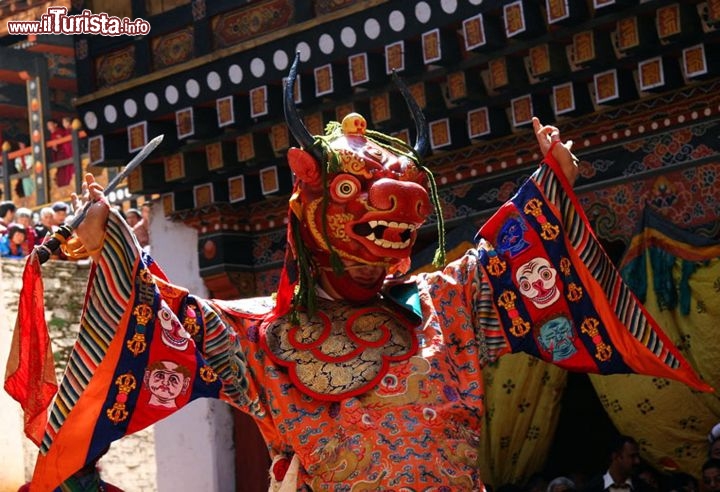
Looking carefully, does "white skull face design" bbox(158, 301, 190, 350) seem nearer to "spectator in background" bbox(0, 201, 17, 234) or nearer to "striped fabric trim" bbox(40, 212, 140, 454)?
"striped fabric trim" bbox(40, 212, 140, 454)

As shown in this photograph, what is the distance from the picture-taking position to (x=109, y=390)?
5.75m

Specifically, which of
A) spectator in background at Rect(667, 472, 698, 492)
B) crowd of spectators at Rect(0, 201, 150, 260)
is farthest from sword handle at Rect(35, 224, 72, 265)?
crowd of spectators at Rect(0, 201, 150, 260)

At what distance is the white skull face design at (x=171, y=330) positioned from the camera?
5.79 meters

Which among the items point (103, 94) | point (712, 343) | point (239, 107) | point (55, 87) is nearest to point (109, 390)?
point (712, 343)

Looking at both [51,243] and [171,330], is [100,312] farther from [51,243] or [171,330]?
[51,243]

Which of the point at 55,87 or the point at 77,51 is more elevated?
the point at 55,87

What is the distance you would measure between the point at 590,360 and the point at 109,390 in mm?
1695

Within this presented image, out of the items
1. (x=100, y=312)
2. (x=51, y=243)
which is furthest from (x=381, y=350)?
(x=51, y=243)

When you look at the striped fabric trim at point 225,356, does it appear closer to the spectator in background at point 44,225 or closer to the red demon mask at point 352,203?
the red demon mask at point 352,203

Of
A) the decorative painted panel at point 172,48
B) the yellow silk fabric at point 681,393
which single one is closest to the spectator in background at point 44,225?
the decorative painted panel at point 172,48

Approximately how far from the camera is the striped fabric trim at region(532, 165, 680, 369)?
5.89m

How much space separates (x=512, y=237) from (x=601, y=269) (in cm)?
34

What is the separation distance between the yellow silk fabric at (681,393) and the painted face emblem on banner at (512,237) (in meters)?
2.27

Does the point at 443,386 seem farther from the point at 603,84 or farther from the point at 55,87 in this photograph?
the point at 55,87
